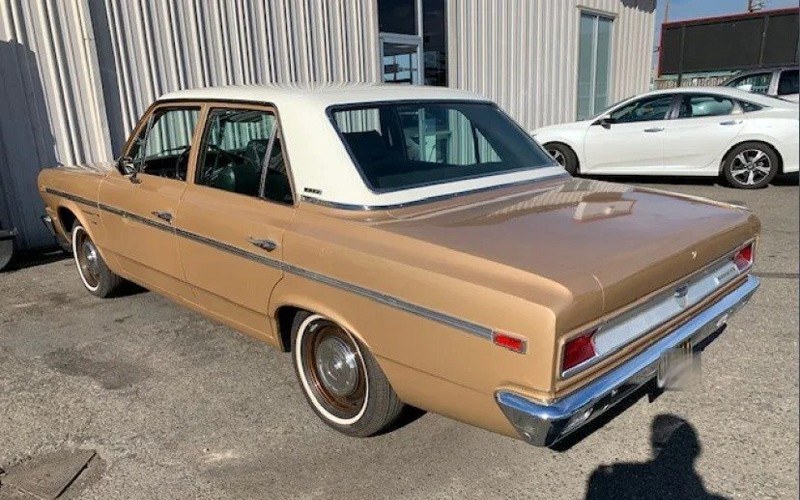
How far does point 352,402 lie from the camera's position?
3.03 metres

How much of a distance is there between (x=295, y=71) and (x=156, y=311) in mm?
4418

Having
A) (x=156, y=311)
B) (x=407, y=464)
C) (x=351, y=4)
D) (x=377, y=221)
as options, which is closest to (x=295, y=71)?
(x=351, y=4)

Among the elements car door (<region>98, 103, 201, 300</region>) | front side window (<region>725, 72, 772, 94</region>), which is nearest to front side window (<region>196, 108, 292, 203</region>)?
car door (<region>98, 103, 201, 300</region>)

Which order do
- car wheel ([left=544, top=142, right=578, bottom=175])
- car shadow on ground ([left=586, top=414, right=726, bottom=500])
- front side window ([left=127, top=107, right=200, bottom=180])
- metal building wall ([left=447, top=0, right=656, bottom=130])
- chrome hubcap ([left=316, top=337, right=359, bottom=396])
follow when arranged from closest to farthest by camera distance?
1. car shadow on ground ([left=586, top=414, right=726, bottom=500])
2. chrome hubcap ([left=316, top=337, right=359, bottom=396])
3. front side window ([left=127, top=107, right=200, bottom=180])
4. metal building wall ([left=447, top=0, right=656, bottom=130])
5. car wheel ([left=544, top=142, right=578, bottom=175])

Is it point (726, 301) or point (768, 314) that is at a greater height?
point (726, 301)

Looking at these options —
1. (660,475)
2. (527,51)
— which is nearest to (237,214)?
(660,475)

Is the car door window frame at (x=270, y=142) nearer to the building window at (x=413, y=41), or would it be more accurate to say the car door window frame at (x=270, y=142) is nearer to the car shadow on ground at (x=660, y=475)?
the car shadow on ground at (x=660, y=475)

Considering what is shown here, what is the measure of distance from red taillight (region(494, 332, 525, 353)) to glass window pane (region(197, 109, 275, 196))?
69.0 inches

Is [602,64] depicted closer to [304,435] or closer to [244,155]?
[244,155]

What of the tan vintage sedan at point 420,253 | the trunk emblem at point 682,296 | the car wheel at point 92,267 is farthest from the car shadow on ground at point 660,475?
the car wheel at point 92,267

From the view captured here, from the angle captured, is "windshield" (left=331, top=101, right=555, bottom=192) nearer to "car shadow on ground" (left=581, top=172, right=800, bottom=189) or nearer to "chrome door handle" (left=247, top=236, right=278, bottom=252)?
"chrome door handle" (left=247, top=236, right=278, bottom=252)

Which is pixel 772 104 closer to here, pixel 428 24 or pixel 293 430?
pixel 428 24

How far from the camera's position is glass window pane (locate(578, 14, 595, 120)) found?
12.8m

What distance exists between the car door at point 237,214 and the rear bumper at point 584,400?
4.59 feet
